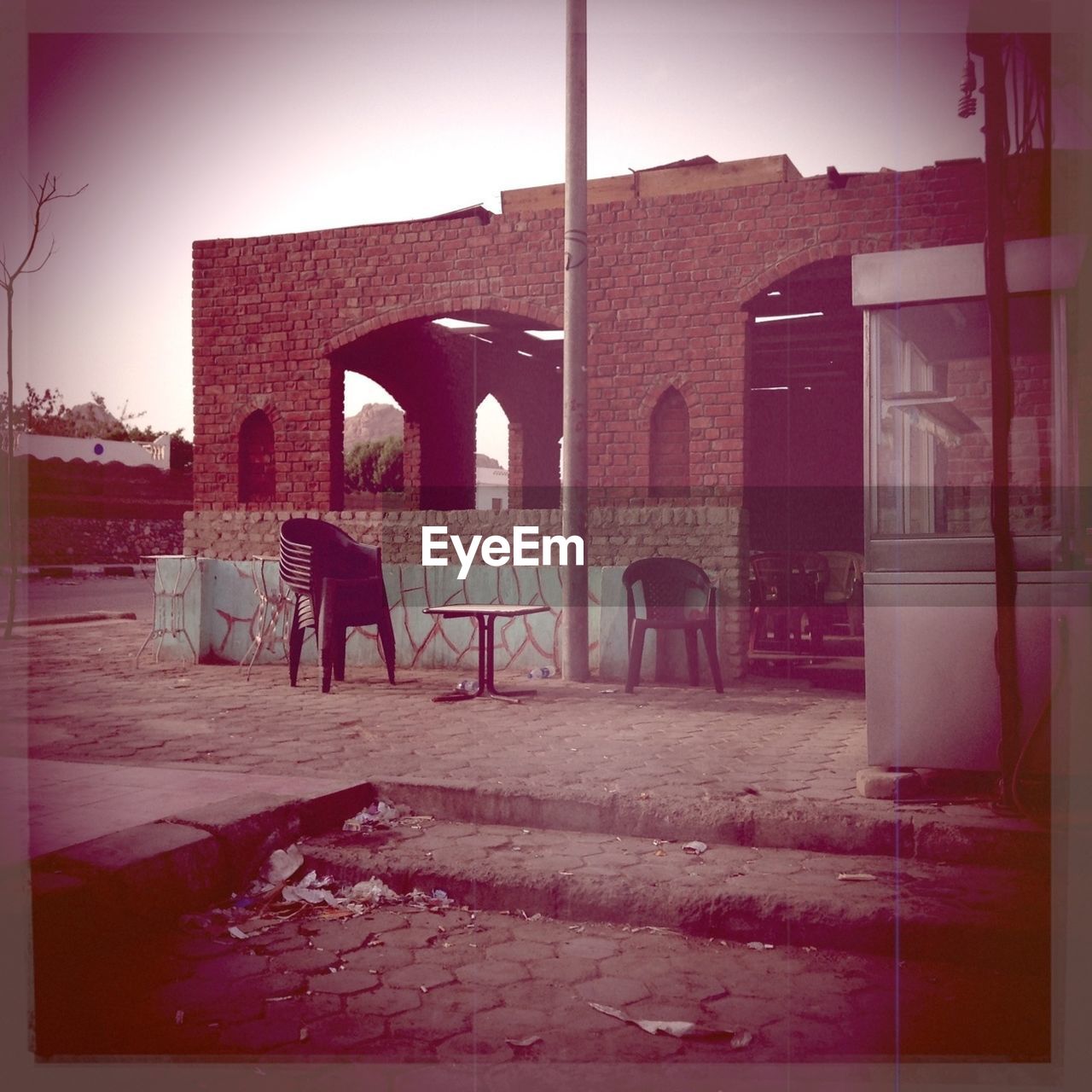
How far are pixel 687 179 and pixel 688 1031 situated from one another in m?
10.3

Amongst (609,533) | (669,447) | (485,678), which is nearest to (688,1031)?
(485,678)

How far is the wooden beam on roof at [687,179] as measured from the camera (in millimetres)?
11188

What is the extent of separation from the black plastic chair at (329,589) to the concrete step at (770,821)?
4015 millimetres

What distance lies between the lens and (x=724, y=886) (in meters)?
3.81

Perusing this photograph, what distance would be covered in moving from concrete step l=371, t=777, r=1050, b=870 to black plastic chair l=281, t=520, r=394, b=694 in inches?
158

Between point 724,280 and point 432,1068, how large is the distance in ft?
29.7

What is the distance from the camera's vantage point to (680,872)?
13.3ft

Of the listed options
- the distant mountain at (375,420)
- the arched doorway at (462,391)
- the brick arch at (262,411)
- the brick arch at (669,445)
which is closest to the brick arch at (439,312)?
the brick arch at (262,411)

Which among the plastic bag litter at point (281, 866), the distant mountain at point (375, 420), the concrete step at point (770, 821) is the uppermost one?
the distant mountain at point (375, 420)

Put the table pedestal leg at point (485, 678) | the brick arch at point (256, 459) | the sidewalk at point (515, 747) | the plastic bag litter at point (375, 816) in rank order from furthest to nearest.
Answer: the brick arch at point (256, 459) < the table pedestal leg at point (485, 678) < the plastic bag litter at point (375, 816) < the sidewalk at point (515, 747)

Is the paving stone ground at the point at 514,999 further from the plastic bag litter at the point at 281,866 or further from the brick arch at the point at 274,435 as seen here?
the brick arch at the point at 274,435

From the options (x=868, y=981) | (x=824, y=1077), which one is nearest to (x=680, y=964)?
(x=868, y=981)

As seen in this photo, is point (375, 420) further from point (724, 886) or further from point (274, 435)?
point (724, 886)

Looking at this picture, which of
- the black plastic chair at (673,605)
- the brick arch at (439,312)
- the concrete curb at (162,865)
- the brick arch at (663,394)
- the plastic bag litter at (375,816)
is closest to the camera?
the concrete curb at (162,865)
